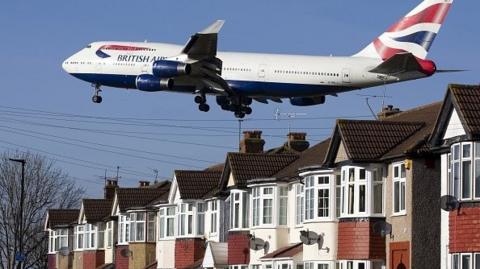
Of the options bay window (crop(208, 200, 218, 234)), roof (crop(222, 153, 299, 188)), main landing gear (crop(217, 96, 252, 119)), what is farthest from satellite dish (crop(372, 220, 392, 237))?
main landing gear (crop(217, 96, 252, 119))

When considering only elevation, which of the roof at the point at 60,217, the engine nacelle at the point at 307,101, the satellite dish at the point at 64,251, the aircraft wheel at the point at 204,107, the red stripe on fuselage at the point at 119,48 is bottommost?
the satellite dish at the point at 64,251

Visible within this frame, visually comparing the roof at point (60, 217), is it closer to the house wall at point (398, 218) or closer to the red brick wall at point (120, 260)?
the red brick wall at point (120, 260)

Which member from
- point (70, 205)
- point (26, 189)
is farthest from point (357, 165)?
point (70, 205)

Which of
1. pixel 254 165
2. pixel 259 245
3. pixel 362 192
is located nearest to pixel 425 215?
pixel 362 192

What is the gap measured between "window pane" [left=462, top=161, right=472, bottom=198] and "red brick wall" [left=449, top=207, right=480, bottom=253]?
42 cm

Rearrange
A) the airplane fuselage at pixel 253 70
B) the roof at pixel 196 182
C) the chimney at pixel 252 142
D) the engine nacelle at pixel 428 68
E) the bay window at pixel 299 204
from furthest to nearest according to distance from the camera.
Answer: the airplane fuselage at pixel 253 70
the chimney at pixel 252 142
the roof at pixel 196 182
the engine nacelle at pixel 428 68
the bay window at pixel 299 204

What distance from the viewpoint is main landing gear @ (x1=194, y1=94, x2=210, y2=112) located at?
73350 mm

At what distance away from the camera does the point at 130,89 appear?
75812 millimetres

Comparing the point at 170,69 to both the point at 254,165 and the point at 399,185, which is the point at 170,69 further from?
the point at 399,185

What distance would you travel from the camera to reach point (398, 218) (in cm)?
4447

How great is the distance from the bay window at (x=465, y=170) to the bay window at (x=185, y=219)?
29669mm

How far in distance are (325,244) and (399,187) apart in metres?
5.44

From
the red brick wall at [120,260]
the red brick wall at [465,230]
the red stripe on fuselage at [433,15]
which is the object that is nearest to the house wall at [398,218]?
the red brick wall at [465,230]

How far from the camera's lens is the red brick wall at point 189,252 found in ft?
220
